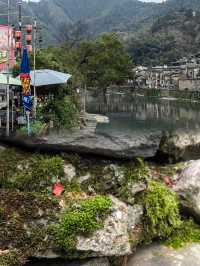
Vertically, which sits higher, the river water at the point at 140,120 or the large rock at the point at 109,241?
the river water at the point at 140,120

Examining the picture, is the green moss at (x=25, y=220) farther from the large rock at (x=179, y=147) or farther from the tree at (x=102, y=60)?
the tree at (x=102, y=60)

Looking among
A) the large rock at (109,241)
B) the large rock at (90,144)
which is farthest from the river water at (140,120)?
the large rock at (90,144)

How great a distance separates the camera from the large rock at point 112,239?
11.6 metres

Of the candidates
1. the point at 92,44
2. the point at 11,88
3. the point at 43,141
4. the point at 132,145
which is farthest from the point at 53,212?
the point at 92,44

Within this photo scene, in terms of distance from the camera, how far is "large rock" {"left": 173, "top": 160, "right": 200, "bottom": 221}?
1477cm

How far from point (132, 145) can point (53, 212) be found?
191 inches

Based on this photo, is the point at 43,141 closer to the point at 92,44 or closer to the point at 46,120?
the point at 46,120

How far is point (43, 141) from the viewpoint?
49.1ft

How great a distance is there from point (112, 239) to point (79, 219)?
105 centimetres

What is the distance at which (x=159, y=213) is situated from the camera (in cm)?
1381

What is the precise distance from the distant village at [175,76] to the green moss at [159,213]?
105192 mm

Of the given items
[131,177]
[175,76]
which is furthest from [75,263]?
[175,76]

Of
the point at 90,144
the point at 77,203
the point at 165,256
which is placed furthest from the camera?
the point at 90,144

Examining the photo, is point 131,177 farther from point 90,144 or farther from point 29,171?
point 29,171
